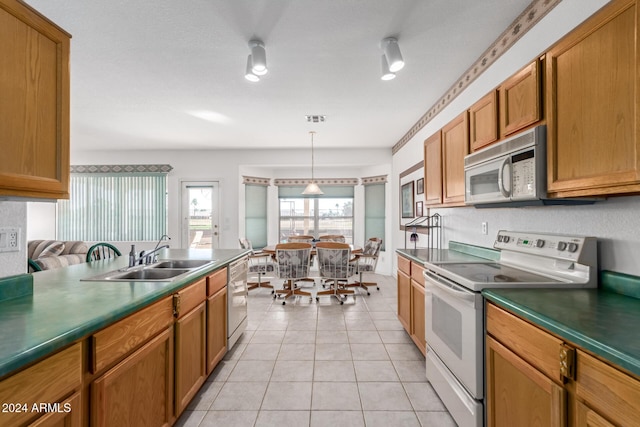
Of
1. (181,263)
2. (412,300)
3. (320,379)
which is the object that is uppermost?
(181,263)

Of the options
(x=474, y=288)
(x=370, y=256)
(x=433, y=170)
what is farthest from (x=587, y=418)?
(x=370, y=256)

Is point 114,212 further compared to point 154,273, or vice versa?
point 114,212

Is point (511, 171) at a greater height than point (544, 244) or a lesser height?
greater

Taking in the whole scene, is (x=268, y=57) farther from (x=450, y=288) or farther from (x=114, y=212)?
(x=114, y=212)

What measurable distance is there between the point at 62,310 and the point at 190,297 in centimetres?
74

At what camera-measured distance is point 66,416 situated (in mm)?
920

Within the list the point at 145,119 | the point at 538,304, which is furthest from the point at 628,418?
the point at 145,119

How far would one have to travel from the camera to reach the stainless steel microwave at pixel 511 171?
1441 mm

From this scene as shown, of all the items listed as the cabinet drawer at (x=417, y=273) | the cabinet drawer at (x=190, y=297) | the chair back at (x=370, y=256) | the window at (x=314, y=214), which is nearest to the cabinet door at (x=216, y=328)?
the cabinet drawer at (x=190, y=297)

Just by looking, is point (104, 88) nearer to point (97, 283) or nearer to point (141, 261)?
point (141, 261)

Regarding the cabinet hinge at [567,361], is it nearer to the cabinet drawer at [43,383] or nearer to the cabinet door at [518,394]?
the cabinet door at [518,394]

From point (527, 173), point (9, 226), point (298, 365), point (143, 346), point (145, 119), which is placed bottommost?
point (298, 365)

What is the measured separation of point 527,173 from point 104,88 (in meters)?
3.86

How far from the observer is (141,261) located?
6.92 ft
